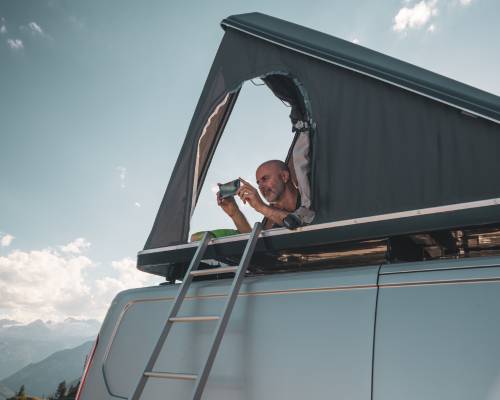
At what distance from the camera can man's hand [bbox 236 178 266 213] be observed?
250 centimetres

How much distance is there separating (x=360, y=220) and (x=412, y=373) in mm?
721

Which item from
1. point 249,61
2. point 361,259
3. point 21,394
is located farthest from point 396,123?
point 21,394

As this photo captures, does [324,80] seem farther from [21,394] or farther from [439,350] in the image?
[21,394]

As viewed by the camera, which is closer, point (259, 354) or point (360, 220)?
point (259, 354)

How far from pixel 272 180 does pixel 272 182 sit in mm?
15

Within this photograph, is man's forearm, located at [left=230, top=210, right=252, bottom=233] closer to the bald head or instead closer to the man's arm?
the man's arm

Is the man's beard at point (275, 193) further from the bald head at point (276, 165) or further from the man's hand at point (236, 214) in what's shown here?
the man's hand at point (236, 214)

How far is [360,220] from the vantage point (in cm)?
187

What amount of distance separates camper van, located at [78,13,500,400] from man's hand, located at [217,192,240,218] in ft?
1.23

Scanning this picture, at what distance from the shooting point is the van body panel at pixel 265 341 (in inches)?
57.5

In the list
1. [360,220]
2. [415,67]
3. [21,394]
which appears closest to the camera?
[360,220]

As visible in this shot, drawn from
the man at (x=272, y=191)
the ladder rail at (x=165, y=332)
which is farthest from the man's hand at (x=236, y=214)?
the ladder rail at (x=165, y=332)

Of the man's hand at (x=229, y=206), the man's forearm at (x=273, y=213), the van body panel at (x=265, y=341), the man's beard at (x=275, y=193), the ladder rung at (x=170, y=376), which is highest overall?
the man's beard at (x=275, y=193)

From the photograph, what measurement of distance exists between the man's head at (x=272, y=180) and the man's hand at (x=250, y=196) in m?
0.50
